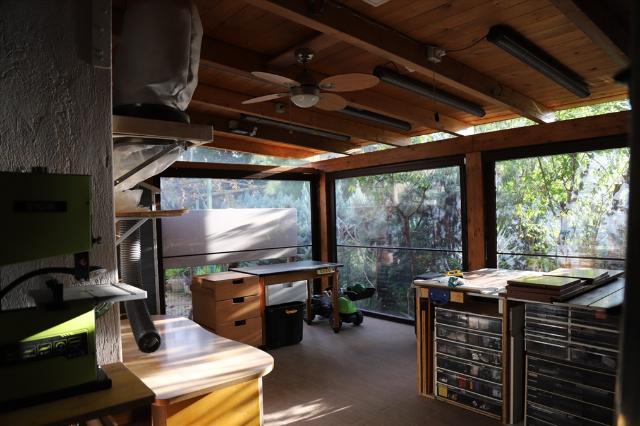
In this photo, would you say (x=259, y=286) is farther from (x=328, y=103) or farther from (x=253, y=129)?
(x=328, y=103)

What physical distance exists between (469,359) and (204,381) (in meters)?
2.13

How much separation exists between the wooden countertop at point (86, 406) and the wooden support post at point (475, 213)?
4159 millimetres

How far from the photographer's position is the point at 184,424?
1806mm

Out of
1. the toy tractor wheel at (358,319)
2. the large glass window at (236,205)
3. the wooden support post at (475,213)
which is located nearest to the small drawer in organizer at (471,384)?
the wooden support post at (475,213)

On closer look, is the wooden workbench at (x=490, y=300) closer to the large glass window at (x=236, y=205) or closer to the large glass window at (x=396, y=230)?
the large glass window at (x=396, y=230)

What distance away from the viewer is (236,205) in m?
6.03

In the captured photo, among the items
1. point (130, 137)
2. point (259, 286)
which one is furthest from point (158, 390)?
point (259, 286)

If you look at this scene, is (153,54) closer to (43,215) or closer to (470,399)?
(43,215)

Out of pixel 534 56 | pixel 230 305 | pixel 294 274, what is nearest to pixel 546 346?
pixel 534 56

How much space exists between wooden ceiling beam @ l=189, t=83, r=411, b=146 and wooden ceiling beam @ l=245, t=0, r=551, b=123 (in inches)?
62.5

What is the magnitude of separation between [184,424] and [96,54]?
1441 mm

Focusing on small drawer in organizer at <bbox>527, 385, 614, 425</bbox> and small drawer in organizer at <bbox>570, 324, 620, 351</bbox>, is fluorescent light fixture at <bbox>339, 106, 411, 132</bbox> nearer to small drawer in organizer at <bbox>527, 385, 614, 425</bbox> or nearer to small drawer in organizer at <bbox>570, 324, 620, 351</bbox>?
small drawer in organizer at <bbox>570, 324, 620, 351</bbox>

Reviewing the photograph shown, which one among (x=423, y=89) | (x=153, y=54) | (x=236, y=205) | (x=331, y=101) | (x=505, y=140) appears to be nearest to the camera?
(x=153, y=54)

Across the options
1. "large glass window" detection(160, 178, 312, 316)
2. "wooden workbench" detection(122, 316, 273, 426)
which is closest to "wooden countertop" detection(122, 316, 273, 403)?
"wooden workbench" detection(122, 316, 273, 426)
